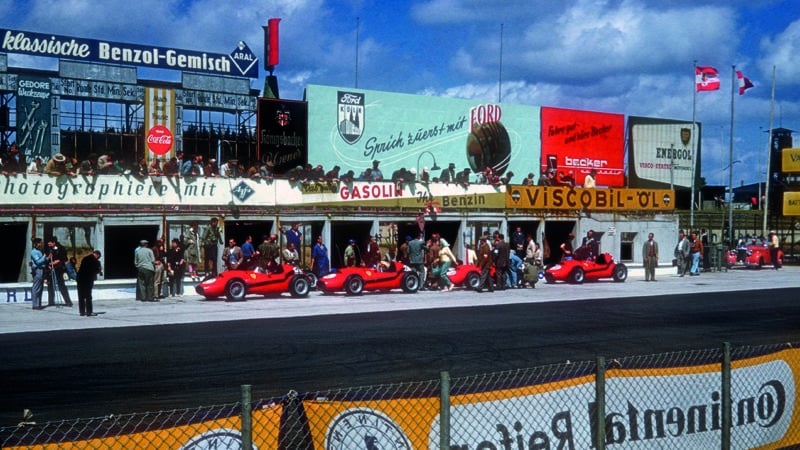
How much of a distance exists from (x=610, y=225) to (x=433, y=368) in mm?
24797

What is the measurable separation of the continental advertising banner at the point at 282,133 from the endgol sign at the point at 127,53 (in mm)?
1999

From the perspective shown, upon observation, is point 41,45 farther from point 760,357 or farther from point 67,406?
point 760,357

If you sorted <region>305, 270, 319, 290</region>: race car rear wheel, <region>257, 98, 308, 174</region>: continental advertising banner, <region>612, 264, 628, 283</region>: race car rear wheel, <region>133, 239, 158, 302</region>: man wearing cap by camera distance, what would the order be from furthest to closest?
<region>257, 98, 308, 174</region>: continental advertising banner, <region>612, 264, 628, 283</region>: race car rear wheel, <region>305, 270, 319, 290</region>: race car rear wheel, <region>133, 239, 158, 302</region>: man wearing cap

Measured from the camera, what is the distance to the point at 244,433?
408 cm

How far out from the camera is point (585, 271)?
30.3m

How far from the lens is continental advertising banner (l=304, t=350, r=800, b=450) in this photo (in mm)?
4686

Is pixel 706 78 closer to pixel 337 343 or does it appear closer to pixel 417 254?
pixel 417 254

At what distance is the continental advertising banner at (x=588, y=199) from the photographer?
1323 inches

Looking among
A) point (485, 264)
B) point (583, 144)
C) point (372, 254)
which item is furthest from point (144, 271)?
point (583, 144)

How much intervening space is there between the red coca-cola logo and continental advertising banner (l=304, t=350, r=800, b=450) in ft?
85.0

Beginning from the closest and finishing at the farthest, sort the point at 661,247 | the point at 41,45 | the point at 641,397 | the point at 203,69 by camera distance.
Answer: the point at 641,397 → the point at 41,45 → the point at 203,69 → the point at 661,247

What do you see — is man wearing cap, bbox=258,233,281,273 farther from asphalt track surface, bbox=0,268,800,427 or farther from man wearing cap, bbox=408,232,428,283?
man wearing cap, bbox=408,232,428,283

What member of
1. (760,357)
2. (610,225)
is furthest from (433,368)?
(610,225)

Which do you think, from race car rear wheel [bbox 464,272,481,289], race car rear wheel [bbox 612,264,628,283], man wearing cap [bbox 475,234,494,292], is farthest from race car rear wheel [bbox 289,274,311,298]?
race car rear wheel [bbox 612,264,628,283]
